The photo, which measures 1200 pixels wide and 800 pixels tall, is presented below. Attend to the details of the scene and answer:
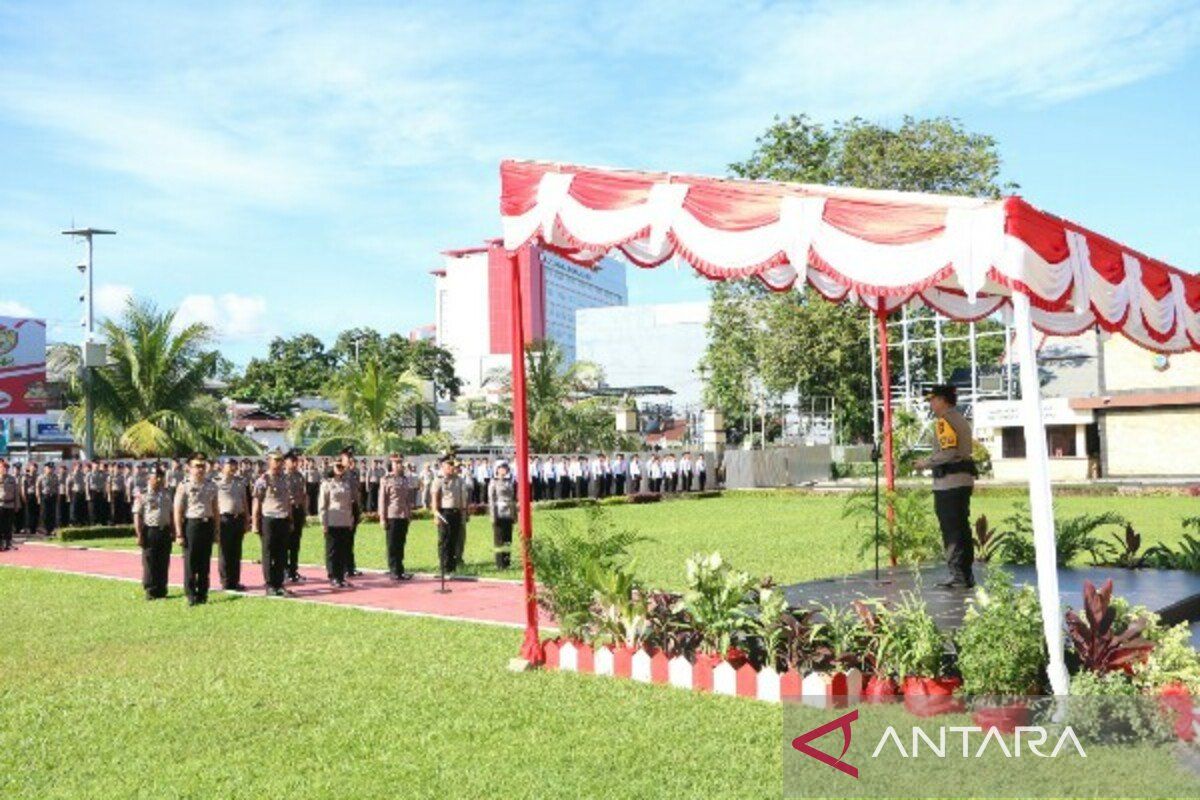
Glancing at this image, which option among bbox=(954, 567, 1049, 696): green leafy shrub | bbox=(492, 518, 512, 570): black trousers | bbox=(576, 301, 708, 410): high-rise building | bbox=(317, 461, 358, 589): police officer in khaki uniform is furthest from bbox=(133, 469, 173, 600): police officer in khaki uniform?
bbox=(576, 301, 708, 410): high-rise building

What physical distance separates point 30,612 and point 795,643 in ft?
30.6

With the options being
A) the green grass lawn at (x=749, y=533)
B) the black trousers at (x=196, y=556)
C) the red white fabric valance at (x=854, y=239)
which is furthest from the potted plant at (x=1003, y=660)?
the black trousers at (x=196, y=556)

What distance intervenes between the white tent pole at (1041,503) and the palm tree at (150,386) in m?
24.3

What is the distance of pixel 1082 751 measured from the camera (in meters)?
5.82

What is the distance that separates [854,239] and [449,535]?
8720mm

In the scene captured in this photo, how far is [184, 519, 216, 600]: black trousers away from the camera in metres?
12.9

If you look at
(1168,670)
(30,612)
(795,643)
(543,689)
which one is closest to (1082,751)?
(1168,670)

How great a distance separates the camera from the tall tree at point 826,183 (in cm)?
3872

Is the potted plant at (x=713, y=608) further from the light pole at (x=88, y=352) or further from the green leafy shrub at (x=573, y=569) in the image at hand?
the light pole at (x=88, y=352)

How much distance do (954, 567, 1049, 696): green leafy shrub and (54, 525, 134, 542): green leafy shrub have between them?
67.6ft

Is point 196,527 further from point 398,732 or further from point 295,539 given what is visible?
point 398,732

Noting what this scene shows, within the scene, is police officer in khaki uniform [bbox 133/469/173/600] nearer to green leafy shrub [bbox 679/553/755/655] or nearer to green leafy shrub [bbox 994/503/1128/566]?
green leafy shrub [bbox 679/553/755/655]

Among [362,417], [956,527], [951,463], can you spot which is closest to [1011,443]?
[362,417]

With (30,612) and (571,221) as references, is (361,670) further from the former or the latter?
(30,612)
